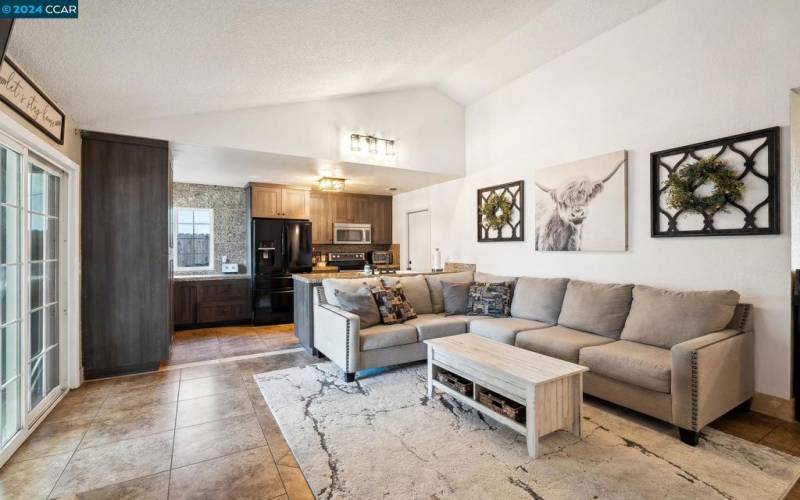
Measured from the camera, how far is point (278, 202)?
6.12m

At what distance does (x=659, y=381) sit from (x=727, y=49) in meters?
2.59

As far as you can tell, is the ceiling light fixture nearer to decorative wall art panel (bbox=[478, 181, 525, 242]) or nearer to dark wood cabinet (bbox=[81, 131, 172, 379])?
decorative wall art panel (bbox=[478, 181, 525, 242])

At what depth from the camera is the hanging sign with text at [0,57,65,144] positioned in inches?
80.0

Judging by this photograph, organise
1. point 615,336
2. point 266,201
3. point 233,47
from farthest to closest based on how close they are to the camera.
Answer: point 266,201 < point 615,336 < point 233,47

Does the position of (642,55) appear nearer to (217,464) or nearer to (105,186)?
(217,464)

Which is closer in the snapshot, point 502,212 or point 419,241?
point 502,212

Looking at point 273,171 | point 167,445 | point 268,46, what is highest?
point 268,46

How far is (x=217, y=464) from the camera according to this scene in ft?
6.96

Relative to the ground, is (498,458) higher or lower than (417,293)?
lower

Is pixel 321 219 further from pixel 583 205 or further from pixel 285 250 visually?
pixel 583 205

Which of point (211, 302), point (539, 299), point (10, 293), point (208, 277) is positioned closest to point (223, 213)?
point (208, 277)

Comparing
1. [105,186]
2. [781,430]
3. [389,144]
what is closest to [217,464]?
[105,186]

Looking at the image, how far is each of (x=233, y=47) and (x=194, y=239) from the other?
15.0ft

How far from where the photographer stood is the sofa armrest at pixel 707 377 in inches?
89.4
